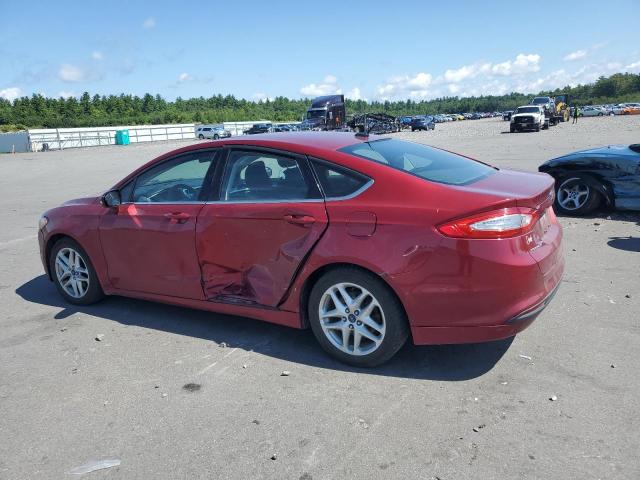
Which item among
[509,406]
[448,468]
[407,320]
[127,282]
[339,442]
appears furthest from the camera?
[127,282]

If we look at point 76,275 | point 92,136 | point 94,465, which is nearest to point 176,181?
point 76,275

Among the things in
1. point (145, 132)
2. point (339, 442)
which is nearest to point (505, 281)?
point (339, 442)

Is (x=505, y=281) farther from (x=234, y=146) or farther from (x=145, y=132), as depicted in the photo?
(x=145, y=132)

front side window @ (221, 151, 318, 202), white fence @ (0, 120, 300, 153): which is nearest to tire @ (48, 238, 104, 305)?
front side window @ (221, 151, 318, 202)

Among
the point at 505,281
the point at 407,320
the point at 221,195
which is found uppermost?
the point at 221,195

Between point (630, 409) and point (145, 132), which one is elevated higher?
point (145, 132)

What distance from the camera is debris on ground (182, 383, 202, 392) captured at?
142 inches

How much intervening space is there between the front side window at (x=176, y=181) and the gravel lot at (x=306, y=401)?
1123 millimetres

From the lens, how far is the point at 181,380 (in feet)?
12.3

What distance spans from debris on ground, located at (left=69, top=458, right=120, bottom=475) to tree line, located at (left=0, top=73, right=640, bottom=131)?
242ft

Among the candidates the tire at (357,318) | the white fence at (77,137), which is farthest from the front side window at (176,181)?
the white fence at (77,137)

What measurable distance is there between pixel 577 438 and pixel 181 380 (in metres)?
2.49

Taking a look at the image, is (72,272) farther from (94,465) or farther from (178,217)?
(94,465)

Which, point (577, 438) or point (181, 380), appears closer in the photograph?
point (577, 438)
